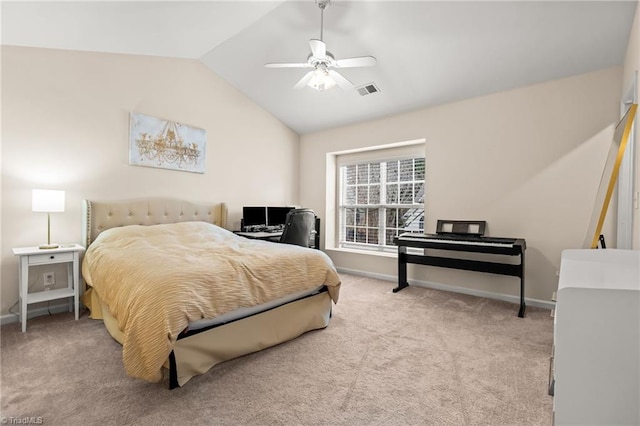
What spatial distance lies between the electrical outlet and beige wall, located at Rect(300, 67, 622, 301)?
4.07m

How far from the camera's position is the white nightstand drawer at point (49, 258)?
2.57 meters

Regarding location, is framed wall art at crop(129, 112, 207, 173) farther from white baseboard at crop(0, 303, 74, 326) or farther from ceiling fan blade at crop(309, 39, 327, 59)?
ceiling fan blade at crop(309, 39, 327, 59)

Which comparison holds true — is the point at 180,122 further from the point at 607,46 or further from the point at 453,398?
the point at 607,46

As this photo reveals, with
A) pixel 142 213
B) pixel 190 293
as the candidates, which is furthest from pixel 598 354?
pixel 142 213

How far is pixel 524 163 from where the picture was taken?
331 centimetres

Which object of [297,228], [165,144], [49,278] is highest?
[165,144]

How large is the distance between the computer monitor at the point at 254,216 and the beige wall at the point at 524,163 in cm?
222

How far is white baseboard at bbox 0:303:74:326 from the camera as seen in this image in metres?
2.69

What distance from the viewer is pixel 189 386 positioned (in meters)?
1.76

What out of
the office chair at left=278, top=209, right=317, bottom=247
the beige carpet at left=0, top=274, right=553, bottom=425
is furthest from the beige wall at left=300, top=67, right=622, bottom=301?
the office chair at left=278, top=209, right=317, bottom=247

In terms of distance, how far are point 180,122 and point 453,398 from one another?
397 centimetres

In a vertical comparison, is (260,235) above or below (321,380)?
above

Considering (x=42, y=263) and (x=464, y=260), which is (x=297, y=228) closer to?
(x=464, y=260)

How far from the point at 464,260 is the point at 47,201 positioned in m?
4.22
